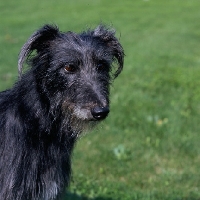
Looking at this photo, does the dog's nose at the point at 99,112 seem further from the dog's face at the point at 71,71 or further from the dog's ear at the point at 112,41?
the dog's ear at the point at 112,41

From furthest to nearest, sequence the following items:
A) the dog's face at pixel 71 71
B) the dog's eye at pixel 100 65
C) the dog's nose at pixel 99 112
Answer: the dog's eye at pixel 100 65, the dog's face at pixel 71 71, the dog's nose at pixel 99 112

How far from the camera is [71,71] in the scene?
14.8 ft

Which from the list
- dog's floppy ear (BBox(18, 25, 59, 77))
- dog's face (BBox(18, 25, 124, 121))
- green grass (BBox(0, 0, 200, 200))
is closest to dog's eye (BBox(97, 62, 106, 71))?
dog's face (BBox(18, 25, 124, 121))

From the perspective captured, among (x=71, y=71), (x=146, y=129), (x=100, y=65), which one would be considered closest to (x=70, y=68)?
(x=71, y=71)

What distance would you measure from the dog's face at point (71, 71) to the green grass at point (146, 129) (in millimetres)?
987

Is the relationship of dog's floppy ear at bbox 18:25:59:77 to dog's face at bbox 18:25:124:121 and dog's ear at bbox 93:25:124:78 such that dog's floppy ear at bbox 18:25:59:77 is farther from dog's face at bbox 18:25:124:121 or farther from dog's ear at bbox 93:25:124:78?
dog's ear at bbox 93:25:124:78

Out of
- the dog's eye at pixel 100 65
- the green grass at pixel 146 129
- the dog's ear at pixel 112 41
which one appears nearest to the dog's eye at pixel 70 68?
the dog's eye at pixel 100 65

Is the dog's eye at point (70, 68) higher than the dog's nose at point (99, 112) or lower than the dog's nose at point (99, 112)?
higher

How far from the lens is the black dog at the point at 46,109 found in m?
4.45

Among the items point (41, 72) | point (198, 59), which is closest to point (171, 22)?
point (198, 59)

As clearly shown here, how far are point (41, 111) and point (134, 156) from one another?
347cm

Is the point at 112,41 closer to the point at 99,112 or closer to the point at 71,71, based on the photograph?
the point at 71,71

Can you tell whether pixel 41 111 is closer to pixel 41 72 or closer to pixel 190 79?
pixel 41 72

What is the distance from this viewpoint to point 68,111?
4.46m
